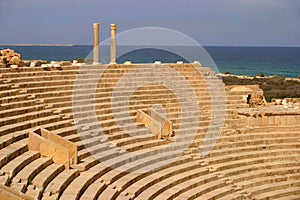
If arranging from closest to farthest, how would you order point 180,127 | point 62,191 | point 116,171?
point 62,191, point 116,171, point 180,127

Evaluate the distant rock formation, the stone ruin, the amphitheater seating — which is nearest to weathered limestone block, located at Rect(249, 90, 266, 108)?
the stone ruin

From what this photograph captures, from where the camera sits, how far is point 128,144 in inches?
551

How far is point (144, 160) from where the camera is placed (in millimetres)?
13375

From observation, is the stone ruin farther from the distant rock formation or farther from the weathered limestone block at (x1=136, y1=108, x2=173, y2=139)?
the distant rock formation

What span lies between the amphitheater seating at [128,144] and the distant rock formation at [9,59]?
58 centimetres

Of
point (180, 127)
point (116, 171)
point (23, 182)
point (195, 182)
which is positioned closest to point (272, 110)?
point (180, 127)

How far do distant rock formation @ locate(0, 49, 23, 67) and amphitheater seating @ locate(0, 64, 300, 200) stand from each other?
1.91ft

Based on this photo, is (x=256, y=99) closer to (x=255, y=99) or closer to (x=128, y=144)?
(x=255, y=99)

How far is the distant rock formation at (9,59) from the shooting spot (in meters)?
15.4

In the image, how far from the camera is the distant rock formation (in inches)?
607

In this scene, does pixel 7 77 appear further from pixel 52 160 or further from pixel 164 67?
pixel 164 67

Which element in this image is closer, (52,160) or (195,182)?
(52,160)

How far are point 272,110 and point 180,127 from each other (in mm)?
3980

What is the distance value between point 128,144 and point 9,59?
15.2 ft
